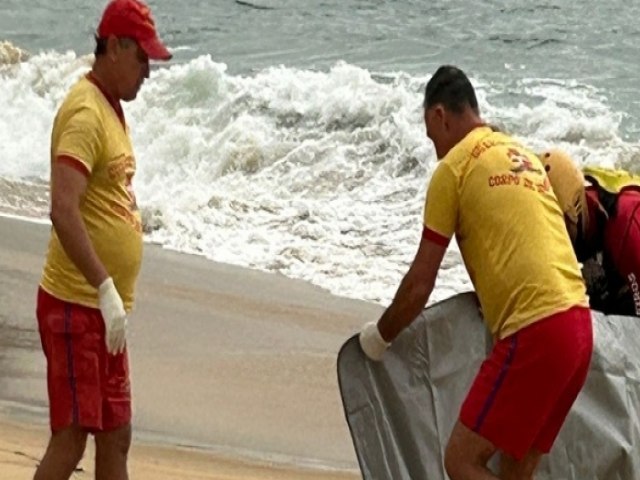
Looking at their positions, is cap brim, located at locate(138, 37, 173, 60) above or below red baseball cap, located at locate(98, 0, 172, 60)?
below

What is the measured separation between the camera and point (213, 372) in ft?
22.8

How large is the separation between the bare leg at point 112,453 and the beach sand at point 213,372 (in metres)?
0.73

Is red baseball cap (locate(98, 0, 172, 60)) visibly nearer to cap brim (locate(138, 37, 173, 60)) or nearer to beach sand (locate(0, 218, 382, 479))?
cap brim (locate(138, 37, 173, 60))

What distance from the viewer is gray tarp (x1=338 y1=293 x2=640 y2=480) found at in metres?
4.59

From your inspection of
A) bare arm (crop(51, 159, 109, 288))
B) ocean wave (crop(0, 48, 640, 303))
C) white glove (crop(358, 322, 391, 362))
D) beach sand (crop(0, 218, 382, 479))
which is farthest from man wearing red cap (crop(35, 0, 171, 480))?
ocean wave (crop(0, 48, 640, 303))

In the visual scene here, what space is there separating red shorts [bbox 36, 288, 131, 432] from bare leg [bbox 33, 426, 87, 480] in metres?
0.03

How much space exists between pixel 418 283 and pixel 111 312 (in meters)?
0.89

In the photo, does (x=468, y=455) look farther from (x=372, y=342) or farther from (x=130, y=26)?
(x=130, y=26)

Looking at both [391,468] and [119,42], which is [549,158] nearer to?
[391,468]

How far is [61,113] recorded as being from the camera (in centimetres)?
428

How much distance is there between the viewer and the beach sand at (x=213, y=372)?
5828 millimetres

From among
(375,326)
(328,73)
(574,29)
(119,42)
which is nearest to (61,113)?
(119,42)

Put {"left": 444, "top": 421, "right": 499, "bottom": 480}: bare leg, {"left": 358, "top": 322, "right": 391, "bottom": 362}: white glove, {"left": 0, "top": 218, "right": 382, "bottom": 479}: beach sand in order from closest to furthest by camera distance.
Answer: {"left": 444, "top": 421, "right": 499, "bottom": 480}: bare leg
{"left": 358, "top": 322, "right": 391, "bottom": 362}: white glove
{"left": 0, "top": 218, "right": 382, "bottom": 479}: beach sand

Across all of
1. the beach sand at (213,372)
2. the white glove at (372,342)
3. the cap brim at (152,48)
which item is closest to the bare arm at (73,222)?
the cap brim at (152,48)
